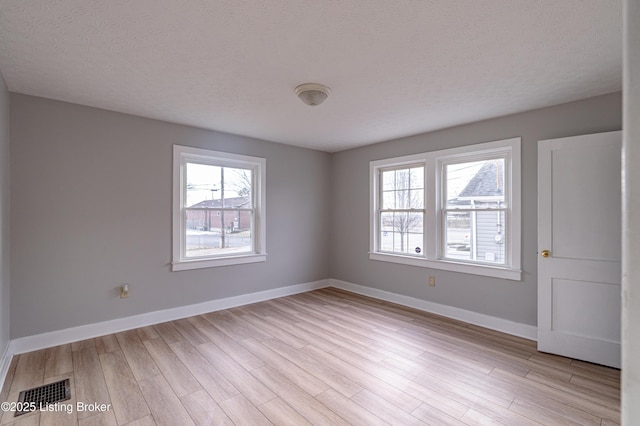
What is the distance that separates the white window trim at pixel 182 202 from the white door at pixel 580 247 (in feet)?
→ 11.4

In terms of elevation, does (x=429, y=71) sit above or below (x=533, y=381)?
above

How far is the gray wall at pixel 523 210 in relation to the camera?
10.3 feet

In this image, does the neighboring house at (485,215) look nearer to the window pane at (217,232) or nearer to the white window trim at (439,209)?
the white window trim at (439,209)

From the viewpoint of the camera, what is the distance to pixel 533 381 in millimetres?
2518

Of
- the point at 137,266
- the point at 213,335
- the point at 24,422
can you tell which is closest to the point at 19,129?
the point at 137,266

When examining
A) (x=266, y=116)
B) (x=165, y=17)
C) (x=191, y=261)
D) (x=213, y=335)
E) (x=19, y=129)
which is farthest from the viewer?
(x=191, y=261)

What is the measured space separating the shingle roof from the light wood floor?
5.27 ft

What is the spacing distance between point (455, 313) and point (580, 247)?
1589mm

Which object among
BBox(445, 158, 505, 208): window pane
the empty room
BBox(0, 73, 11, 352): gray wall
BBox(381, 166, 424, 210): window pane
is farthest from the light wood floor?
BBox(381, 166, 424, 210): window pane

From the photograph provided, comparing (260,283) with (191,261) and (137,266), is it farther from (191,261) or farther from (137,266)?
(137,266)

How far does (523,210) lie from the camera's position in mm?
3449

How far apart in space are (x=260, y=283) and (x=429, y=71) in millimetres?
3602

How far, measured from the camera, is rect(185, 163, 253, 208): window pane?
416cm

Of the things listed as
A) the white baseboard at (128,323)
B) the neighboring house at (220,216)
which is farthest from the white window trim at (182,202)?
the white baseboard at (128,323)
